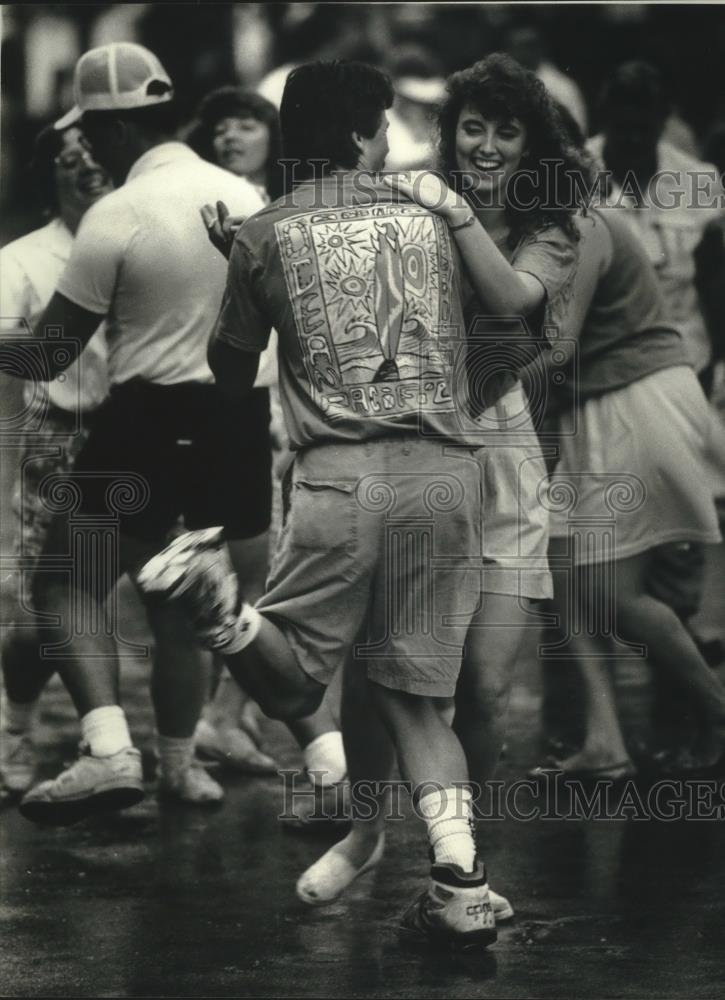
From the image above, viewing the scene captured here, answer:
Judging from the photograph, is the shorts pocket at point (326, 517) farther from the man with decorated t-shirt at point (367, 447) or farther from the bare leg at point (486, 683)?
the bare leg at point (486, 683)

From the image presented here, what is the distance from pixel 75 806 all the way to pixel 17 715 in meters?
1.13

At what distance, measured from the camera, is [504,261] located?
4.43 metres

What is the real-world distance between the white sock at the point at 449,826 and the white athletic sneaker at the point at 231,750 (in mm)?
2020

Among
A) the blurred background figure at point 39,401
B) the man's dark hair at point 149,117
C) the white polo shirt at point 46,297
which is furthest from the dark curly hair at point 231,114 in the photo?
the man's dark hair at point 149,117

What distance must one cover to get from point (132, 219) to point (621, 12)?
6.33 meters

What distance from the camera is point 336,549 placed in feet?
14.5

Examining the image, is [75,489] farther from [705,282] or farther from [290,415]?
[705,282]

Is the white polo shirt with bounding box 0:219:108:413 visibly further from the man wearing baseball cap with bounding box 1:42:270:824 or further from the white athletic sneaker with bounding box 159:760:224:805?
the white athletic sneaker with bounding box 159:760:224:805

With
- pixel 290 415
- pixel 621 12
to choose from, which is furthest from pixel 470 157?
pixel 621 12

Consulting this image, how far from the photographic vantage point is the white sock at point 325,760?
18.1 ft

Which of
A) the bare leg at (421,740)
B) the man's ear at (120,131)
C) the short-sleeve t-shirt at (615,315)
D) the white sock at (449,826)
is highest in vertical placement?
the man's ear at (120,131)

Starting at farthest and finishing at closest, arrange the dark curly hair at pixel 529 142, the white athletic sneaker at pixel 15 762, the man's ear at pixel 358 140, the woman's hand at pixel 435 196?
the white athletic sneaker at pixel 15 762
the dark curly hair at pixel 529 142
the man's ear at pixel 358 140
the woman's hand at pixel 435 196

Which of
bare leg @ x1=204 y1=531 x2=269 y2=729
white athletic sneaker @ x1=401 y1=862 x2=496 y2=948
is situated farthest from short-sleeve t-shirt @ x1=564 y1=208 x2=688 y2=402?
white athletic sneaker @ x1=401 y1=862 x2=496 y2=948

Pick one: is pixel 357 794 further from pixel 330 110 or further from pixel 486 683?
pixel 330 110
